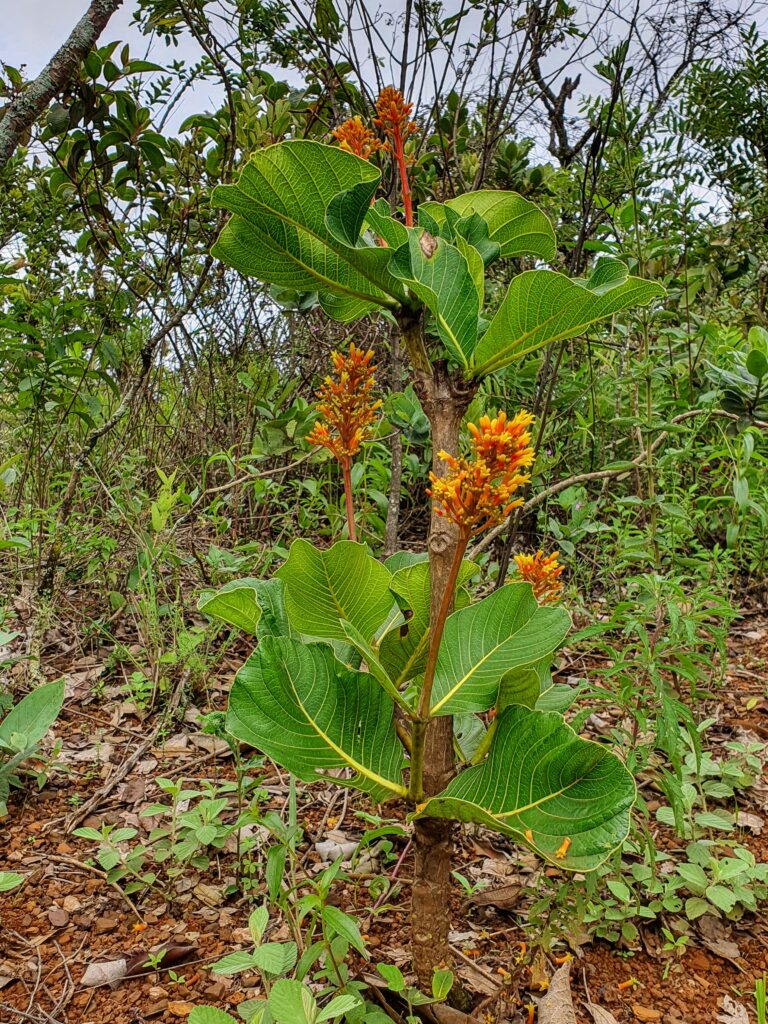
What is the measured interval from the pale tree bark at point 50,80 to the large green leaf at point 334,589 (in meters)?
1.34

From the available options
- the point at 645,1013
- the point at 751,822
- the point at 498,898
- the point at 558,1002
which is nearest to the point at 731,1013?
the point at 645,1013

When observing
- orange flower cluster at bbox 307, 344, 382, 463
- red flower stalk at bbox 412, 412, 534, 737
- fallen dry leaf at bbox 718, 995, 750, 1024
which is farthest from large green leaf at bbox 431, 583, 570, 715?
fallen dry leaf at bbox 718, 995, 750, 1024

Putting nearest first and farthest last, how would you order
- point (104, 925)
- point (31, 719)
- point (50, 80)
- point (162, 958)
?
1. point (162, 958)
2. point (104, 925)
3. point (31, 719)
4. point (50, 80)

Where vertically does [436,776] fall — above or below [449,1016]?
above

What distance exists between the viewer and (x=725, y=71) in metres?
3.45

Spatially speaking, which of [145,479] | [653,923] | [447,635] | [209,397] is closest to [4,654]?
[145,479]

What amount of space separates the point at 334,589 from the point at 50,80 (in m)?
1.62

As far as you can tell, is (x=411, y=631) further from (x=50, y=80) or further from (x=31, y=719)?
(x=50, y=80)

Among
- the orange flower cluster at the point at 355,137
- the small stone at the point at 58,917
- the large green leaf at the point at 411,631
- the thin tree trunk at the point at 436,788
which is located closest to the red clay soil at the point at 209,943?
the small stone at the point at 58,917

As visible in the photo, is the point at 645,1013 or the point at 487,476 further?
the point at 645,1013

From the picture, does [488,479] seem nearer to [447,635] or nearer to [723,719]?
[447,635]

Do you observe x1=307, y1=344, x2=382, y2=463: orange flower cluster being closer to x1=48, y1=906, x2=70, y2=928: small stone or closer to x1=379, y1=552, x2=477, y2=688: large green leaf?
x1=379, y1=552, x2=477, y2=688: large green leaf

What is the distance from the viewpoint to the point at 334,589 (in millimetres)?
953

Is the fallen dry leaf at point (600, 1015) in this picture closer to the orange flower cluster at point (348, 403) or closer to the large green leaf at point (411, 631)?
the large green leaf at point (411, 631)
